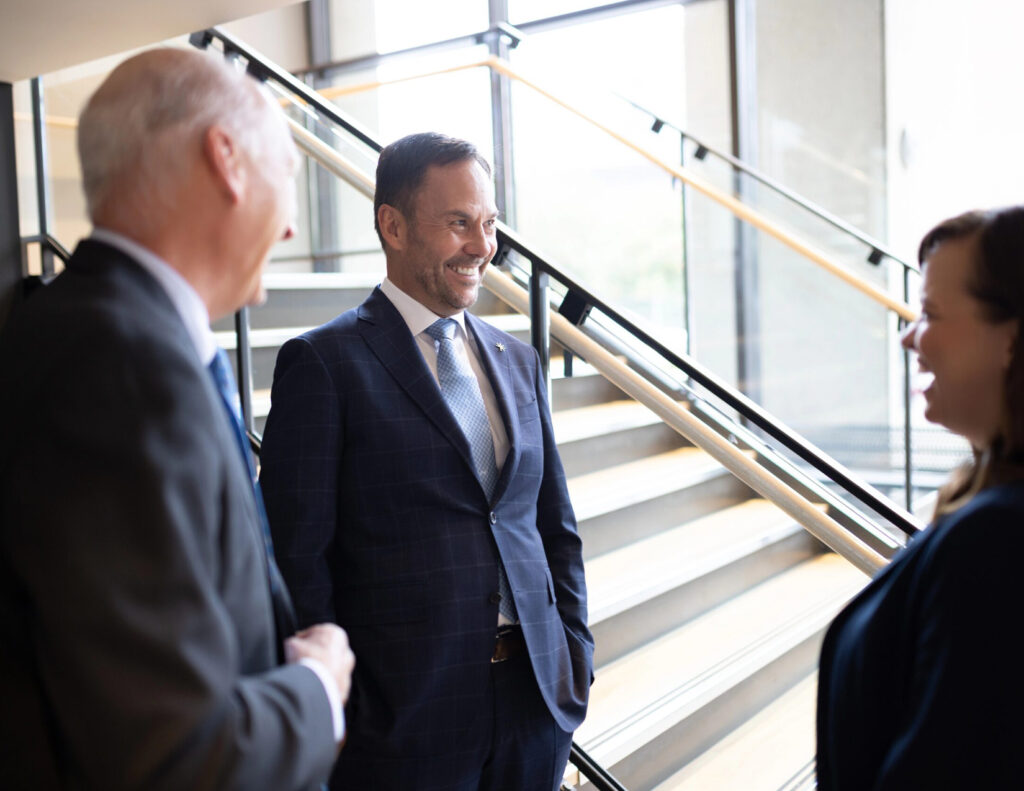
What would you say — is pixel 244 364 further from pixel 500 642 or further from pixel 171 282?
pixel 171 282

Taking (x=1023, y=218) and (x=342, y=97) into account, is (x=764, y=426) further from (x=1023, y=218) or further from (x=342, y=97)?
(x=342, y=97)

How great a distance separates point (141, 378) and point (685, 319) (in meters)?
3.34

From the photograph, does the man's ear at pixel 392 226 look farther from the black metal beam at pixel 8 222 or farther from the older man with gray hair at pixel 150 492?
the black metal beam at pixel 8 222

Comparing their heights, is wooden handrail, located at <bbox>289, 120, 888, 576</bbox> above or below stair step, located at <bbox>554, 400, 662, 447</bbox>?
above

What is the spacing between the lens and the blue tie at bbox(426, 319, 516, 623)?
4.92 feet

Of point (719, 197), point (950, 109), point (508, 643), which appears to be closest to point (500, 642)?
point (508, 643)

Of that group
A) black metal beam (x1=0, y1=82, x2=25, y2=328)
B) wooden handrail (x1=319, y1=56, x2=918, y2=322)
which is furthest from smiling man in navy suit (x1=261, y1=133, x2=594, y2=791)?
wooden handrail (x1=319, y1=56, x2=918, y2=322)

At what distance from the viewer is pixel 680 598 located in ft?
8.27

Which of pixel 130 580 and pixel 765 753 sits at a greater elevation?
pixel 130 580

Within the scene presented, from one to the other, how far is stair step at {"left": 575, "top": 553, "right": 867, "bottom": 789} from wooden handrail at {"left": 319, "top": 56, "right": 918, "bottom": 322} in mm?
1033

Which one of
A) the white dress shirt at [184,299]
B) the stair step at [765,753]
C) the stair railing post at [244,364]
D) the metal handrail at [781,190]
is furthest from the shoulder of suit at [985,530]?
the metal handrail at [781,190]

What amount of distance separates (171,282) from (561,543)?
0.99m

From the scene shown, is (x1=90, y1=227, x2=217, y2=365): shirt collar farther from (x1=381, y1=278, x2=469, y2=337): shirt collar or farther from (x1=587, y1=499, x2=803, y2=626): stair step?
(x1=587, y1=499, x2=803, y2=626): stair step

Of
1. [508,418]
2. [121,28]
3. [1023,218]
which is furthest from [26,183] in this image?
[1023,218]
